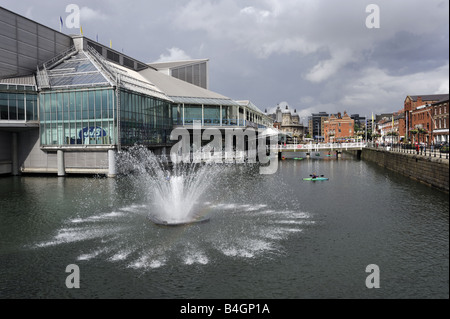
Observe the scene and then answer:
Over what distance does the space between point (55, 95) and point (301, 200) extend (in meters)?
41.2

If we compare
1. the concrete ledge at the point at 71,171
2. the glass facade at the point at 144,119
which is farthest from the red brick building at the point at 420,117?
the concrete ledge at the point at 71,171

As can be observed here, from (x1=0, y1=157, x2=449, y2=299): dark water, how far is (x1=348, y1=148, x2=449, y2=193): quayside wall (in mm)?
2922

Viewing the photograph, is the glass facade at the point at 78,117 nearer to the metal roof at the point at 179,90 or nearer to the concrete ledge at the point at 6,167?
the concrete ledge at the point at 6,167

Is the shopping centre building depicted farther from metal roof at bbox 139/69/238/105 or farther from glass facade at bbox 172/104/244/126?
metal roof at bbox 139/69/238/105

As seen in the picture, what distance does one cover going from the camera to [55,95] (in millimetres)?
54531

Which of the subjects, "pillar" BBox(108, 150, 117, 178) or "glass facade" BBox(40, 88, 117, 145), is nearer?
"pillar" BBox(108, 150, 117, 178)

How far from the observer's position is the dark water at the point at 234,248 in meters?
14.7

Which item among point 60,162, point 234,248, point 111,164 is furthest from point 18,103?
point 234,248

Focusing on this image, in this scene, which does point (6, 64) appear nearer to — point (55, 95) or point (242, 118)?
point (55, 95)

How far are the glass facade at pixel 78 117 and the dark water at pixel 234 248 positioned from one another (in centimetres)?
1926

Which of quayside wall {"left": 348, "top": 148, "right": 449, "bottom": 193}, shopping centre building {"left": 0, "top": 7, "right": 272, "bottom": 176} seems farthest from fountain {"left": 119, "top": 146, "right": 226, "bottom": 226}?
quayside wall {"left": 348, "top": 148, "right": 449, "bottom": 193}

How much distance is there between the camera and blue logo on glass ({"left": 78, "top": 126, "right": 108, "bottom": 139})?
52281mm

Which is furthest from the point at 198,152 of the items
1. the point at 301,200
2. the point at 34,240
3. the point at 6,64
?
the point at 34,240

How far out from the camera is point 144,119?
6191 cm
